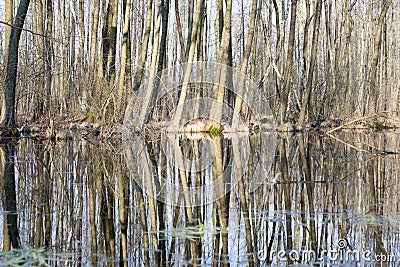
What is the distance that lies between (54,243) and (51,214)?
0.81 m

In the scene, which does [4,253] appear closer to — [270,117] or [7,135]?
[7,135]

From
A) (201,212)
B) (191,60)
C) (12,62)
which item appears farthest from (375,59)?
(201,212)

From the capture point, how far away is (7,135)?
471 inches

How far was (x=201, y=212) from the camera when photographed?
3.97 metres

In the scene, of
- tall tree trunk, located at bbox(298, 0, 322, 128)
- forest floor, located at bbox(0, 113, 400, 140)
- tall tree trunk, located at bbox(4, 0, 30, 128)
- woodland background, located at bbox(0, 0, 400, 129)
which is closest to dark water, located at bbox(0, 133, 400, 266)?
woodland background, located at bbox(0, 0, 400, 129)

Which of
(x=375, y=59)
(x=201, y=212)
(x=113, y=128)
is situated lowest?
(x=201, y=212)

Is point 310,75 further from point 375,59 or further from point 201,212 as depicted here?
point 201,212

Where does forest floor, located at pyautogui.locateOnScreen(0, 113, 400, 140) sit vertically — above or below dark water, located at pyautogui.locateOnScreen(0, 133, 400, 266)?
above

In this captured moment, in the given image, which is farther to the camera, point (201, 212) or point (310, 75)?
point (310, 75)

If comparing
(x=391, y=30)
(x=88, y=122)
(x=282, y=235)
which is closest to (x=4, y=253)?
(x=282, y=235)

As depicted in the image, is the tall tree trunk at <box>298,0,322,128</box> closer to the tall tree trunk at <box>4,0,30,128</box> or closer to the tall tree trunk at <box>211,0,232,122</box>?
the tall tree trunk at <box>211,0,232,122</box>

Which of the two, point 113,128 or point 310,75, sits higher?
point 310,75

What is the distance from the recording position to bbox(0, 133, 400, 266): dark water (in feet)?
9.20

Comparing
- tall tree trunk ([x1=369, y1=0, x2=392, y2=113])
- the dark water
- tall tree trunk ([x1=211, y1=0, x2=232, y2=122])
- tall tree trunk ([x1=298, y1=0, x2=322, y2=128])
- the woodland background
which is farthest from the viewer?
tall tree trunk ([x1=369, y1=0, x2=392, y2=113])
